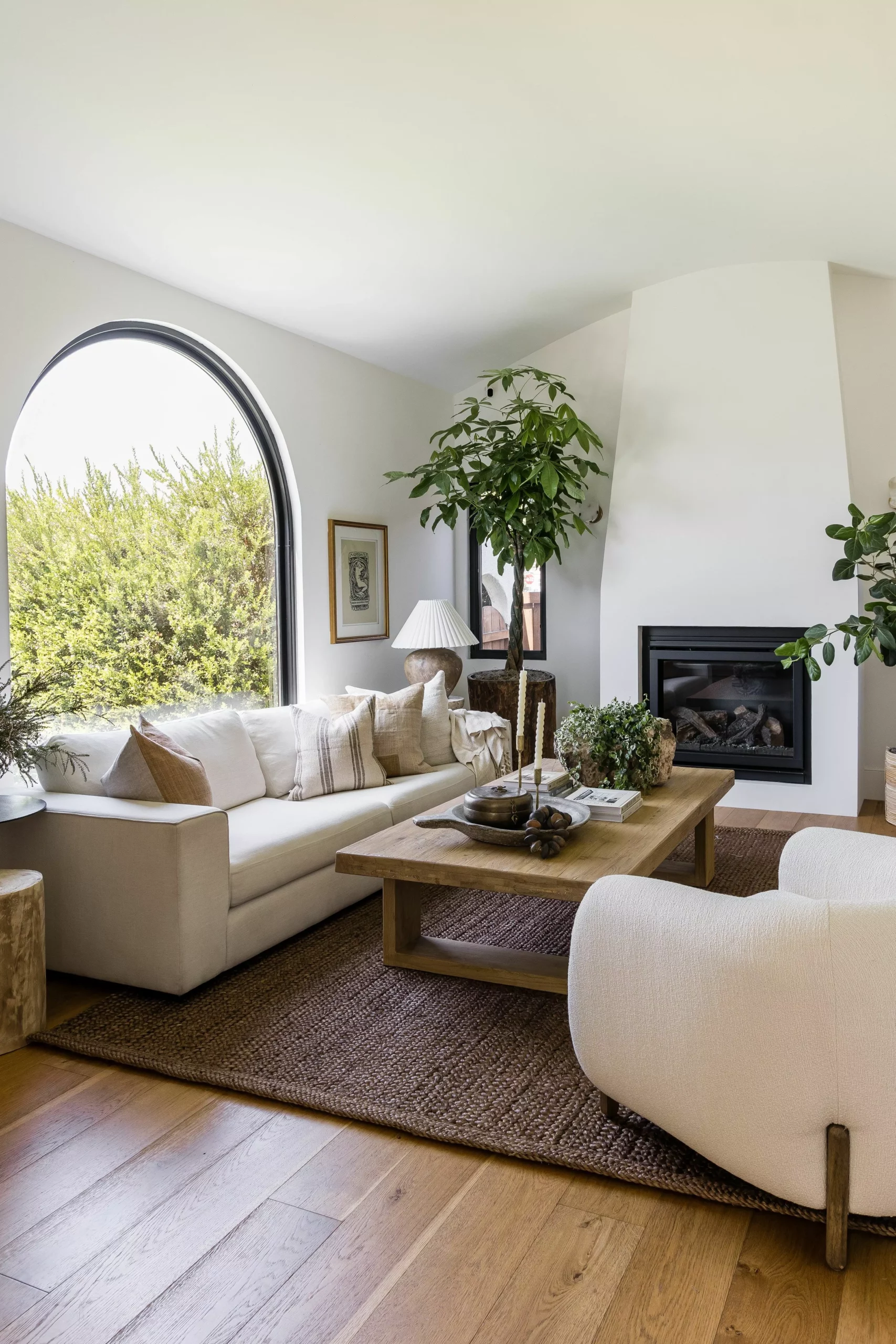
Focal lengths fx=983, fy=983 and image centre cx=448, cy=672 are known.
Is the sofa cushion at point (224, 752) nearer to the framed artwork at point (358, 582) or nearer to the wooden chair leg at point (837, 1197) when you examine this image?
the framed artwork at point (358, 582)

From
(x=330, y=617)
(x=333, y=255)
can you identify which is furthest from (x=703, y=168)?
(x=330, y=617)

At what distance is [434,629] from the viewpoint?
530cm

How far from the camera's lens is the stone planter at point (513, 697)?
5578 millimetres

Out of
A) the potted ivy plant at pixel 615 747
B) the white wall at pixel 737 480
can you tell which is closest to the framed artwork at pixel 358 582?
the white wall at pixel 737 480

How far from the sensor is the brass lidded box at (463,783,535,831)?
281cm

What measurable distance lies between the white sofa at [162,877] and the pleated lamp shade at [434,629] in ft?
6.25

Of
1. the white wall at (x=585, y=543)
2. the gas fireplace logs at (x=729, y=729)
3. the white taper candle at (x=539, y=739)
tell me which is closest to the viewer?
the white taper candle at (x=539, y=739)

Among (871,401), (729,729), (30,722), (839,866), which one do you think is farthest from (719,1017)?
(871,401)

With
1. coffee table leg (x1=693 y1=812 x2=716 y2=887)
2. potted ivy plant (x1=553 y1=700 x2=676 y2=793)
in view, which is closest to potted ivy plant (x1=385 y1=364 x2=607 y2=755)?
coffee table leg (x1=693 y1=812 x2=716 y2=887)

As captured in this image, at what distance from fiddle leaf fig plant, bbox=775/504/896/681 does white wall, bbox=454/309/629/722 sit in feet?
5.09

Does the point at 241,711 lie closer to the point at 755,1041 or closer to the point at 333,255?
the point at 333,255

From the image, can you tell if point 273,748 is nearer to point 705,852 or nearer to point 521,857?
point 521,857

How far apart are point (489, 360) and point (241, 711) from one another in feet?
10.2

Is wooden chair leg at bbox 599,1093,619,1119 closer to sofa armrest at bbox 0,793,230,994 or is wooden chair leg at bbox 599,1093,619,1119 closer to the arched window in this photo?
sofa armrest at bbox 0,793,230,994
